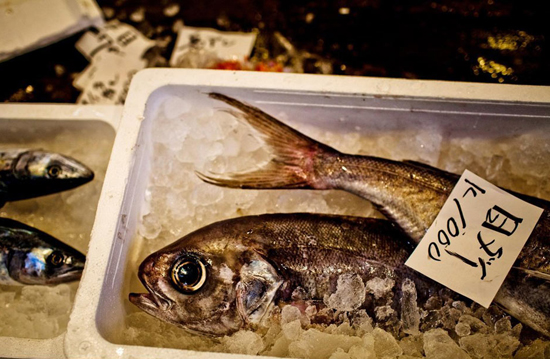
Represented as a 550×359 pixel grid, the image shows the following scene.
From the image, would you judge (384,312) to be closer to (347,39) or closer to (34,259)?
(34,259)

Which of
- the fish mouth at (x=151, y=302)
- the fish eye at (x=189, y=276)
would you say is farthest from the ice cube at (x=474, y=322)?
the fish mouth at (x=151, y=302)

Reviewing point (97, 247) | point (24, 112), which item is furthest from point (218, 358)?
point (24, 112)

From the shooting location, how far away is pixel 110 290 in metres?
1.82

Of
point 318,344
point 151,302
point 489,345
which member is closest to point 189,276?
point 151,302

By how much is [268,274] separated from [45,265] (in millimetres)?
1218

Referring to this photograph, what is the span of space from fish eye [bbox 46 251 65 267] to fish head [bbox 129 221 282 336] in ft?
2.00

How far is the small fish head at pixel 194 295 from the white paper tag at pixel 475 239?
2.66 feet

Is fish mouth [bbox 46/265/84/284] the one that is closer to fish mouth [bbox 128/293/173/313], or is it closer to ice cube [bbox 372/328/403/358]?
fish mouth [bbox 128/293/173/313]

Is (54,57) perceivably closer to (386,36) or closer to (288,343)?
(386,36)

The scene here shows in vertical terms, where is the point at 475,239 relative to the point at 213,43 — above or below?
below

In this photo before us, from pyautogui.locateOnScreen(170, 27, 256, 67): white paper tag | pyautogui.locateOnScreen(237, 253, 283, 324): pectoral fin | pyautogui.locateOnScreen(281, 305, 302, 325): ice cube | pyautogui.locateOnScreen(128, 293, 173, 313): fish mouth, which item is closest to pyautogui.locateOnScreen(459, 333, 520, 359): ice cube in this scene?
pyautogui.locateOnScreen(281, 305, 302, 325): ice cube

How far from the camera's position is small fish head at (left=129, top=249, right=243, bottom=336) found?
5.63 feet

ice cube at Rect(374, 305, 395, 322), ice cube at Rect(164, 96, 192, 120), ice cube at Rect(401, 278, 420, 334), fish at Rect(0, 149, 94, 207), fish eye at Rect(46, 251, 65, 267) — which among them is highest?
ice cube at Rect(164, 96, 192, 120)

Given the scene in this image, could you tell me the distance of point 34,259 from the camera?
2096 millimetres
